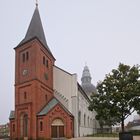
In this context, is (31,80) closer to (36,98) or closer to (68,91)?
(36,98)

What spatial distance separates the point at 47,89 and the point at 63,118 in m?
A: 6.45

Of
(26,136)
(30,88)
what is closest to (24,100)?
(30,88)

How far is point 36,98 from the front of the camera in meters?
44.0

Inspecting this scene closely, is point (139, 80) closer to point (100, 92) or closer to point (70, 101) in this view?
point (100, 92)

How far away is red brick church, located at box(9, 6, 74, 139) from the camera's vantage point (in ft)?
141

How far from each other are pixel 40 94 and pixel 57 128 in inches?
239

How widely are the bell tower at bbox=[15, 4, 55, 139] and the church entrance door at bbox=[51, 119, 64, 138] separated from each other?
2.82 metres

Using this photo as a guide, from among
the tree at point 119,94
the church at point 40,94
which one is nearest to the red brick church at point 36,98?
the church at point 40,94

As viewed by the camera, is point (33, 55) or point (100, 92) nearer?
point (100, 92)

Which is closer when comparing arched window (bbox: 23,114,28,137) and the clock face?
arched window (bbox: 23,114,28,137)

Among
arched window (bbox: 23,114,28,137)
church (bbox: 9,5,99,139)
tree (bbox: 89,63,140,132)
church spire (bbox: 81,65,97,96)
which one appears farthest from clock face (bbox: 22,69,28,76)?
church spire (bbox: 81,65,97,96)

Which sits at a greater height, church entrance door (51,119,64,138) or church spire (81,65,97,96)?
church spire (81,65,97,96)

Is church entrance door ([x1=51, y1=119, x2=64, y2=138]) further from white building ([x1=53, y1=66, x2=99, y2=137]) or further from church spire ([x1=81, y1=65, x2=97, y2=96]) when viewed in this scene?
church spire ([x1=81, y1=65, x2=97, y2=96])

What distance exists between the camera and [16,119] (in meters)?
46.2
